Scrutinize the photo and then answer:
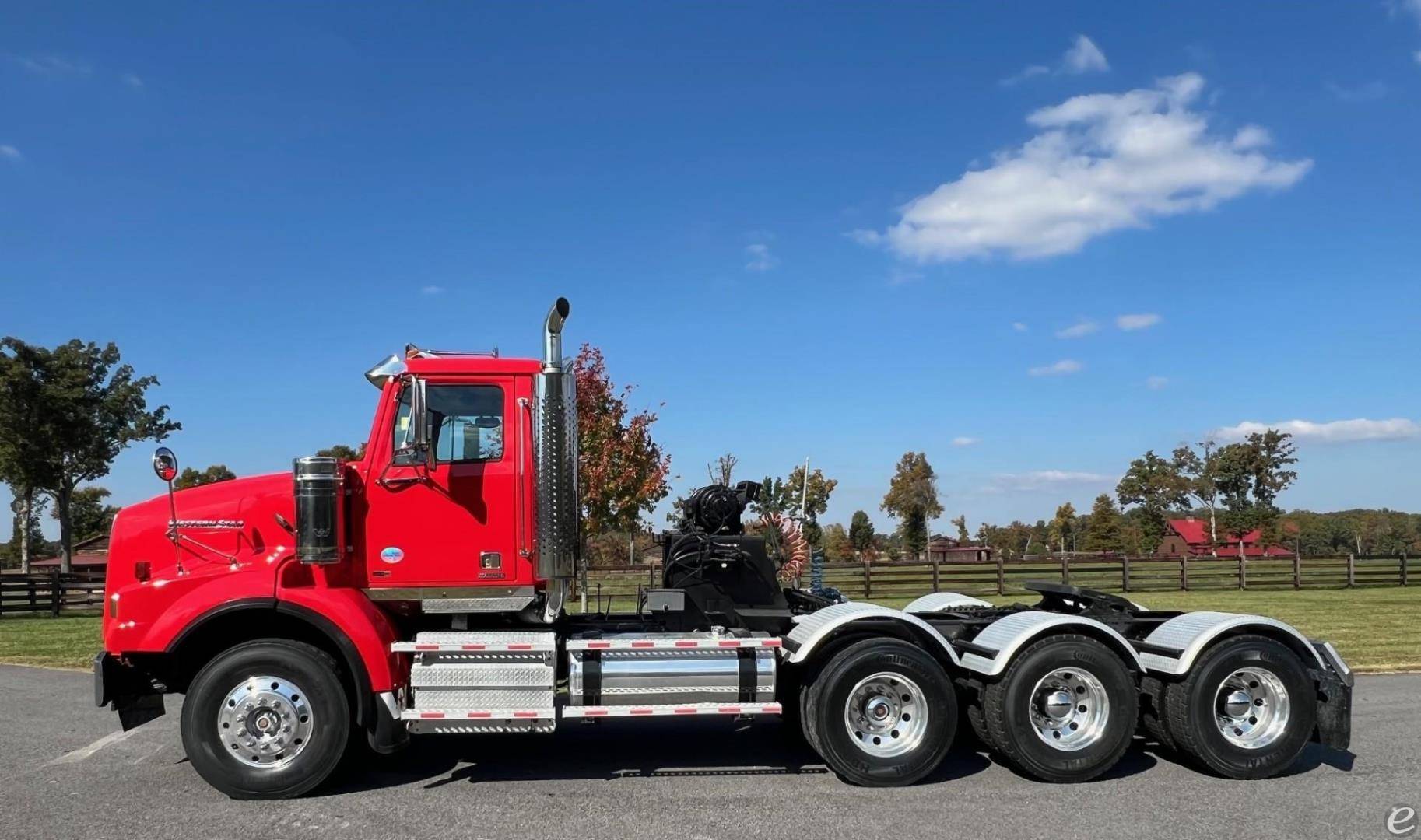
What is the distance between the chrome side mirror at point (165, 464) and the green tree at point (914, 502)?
52.3m

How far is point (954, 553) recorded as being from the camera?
163 feet

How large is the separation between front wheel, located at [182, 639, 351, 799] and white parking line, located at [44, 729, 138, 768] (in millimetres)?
1893

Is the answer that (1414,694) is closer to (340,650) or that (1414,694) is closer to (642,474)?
(340,650)

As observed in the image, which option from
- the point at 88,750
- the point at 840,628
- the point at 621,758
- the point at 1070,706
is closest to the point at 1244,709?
the point at 1070,706

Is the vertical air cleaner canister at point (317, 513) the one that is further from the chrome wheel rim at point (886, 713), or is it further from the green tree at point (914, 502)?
the green tree at point (914, 502)

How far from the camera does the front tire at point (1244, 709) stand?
6.79 m

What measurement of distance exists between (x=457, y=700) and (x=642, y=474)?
15.7m

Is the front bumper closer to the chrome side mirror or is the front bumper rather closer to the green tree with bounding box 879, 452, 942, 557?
the chrome side mirror

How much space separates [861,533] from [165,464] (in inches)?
1850

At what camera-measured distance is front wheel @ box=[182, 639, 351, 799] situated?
20.9 feet

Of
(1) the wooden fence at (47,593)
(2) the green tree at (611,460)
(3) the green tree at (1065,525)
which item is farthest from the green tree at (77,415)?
(3) the green tree at (1065,525)

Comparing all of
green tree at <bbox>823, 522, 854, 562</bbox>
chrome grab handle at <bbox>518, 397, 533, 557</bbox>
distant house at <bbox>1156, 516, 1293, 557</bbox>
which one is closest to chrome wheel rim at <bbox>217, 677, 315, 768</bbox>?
chrome grab handle at <bbox>518, 397, 533, 557</bbox>

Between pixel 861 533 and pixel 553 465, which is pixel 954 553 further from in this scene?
pixel 553 465

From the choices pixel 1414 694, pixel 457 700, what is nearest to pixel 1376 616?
pixel 1414 694
